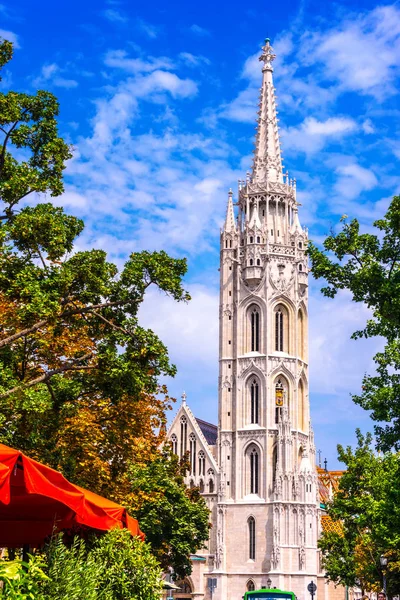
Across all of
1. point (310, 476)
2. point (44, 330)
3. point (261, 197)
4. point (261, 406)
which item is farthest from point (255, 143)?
point (44, 330)

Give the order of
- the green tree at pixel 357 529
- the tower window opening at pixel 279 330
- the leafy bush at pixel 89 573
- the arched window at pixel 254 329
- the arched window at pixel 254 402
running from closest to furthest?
the leafy bush at pixel 89 573
the green tree at pixel 357 529
the arched window at pixel 254 402
the arched window at pixel 254 329
the tower window opening at pixel 279 330

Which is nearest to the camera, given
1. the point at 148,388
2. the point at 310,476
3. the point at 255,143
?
the point at 148,388

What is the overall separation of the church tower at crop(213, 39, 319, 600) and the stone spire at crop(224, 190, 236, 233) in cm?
11

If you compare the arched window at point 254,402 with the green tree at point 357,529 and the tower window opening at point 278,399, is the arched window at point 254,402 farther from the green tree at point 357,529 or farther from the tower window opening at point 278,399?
the green tree at point 357,529

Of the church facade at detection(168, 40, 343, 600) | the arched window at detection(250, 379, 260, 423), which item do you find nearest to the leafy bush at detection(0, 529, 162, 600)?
the church facade at detection(168, 40, 343, 600)

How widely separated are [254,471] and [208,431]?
1070 cm

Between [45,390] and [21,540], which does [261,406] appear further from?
[21,540]

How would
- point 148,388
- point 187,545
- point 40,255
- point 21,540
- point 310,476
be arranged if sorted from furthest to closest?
point 310,476, point 187,545, point 148,388, point 40,255, point 21,540

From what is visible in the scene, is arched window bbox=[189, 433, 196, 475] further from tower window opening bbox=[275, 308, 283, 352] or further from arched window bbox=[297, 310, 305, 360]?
arched window bbox=[297, 310, 305, 360]

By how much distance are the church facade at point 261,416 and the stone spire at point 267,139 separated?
0.11 meters

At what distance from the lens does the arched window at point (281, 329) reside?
78.2 metres

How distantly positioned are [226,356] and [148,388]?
57516mm

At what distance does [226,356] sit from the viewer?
78.4m

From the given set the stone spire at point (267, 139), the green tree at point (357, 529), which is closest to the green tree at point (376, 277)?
the green tree at point (357, 529)
